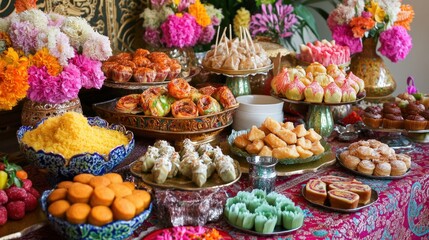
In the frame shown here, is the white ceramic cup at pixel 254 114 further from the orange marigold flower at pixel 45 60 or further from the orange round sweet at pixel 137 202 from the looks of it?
the orange round sweet at pixel 137 202

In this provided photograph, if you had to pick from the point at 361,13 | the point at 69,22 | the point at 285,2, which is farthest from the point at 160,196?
the point at 285,2

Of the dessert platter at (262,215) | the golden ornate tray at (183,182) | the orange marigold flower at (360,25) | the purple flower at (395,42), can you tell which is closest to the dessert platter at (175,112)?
the golden ornate tray at (183,182)

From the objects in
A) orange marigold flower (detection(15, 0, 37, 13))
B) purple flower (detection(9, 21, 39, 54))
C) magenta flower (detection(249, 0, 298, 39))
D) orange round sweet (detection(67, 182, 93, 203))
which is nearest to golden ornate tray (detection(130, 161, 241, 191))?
orange round sweet (detection(67, 182, 93, 203))

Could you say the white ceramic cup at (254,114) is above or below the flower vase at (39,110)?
below

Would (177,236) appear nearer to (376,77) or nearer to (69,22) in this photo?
(69,22)

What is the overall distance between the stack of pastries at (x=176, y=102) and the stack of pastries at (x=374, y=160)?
42 cm

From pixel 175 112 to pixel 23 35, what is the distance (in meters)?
0.51

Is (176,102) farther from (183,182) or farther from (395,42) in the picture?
(395,42)

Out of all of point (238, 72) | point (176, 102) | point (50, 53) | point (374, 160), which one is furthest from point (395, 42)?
point (50, 53)

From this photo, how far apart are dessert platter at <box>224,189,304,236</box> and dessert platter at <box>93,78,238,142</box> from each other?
447 millimetres

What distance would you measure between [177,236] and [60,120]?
0.50m

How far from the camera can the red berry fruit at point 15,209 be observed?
126 centimetres

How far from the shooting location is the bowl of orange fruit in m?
1.12

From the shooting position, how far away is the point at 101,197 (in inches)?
44.9
